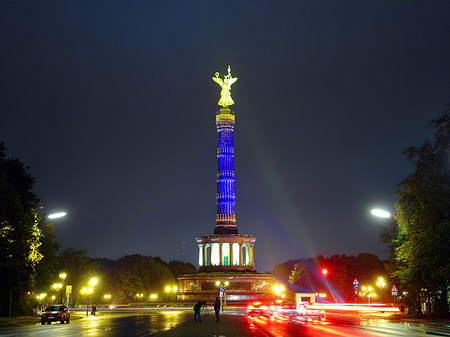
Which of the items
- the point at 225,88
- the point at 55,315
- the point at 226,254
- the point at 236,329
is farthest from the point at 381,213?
the point at 225,88

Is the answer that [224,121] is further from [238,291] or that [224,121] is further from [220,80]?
[238,291]

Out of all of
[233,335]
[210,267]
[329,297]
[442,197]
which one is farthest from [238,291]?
[233,335]

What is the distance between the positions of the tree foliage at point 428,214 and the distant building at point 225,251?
55469 mm

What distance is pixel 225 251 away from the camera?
111000mm

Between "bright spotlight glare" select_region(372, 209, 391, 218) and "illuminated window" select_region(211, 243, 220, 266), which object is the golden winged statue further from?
"bright spotlight glare" select_region(372, 209, 391, 218)

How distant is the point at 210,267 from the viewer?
351 feet

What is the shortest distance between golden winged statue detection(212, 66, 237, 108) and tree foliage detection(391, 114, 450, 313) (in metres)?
73.4

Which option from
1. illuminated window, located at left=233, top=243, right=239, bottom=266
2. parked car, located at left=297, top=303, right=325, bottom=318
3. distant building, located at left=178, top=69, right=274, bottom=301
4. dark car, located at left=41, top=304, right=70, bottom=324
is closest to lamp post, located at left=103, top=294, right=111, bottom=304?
distant building, located at left=178, top=69, right=274, bottom=301

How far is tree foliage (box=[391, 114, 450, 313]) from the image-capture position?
39688 mm

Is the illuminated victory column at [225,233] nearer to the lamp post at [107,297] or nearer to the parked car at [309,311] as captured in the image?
the lamp post at [107,297]

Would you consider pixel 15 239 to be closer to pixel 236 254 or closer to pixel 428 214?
pixel 428 214

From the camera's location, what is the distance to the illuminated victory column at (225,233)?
107562 millimetres

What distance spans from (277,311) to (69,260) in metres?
56.8

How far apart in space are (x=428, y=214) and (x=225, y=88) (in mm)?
81023
